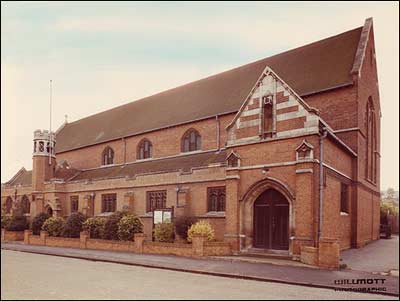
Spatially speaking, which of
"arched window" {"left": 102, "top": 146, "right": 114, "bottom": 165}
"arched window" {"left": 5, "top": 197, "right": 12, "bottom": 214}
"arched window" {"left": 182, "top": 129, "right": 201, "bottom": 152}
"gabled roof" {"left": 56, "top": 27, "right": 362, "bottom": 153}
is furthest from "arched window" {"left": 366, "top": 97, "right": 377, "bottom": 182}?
"arched window" {"left": 5, "top": 197, "right": 12, "bottom": 214}

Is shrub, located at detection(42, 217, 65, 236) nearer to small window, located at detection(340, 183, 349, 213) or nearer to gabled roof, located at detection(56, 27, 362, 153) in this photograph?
gabled roof, located at detection(56, 27, 362, 153)

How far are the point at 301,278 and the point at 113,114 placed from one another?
118 ft

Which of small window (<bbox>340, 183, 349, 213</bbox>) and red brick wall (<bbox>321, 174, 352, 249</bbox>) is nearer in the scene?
red brick wall (<bbox>321, 174, 352, 249</bbox>)

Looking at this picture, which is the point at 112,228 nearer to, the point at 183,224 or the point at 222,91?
the point at 183,224

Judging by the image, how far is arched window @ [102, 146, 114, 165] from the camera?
130 ft

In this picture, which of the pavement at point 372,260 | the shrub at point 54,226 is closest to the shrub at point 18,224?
the shrub at point 54,226

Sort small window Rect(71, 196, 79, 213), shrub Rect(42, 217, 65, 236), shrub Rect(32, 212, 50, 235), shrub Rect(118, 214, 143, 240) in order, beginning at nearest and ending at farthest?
shrub Rect(118, 214, 143, 240) < shrub Rect(42, 217, 65, 236) < shrub Rect(32, 212, 50, 235) < small window Rect(71, 196, 79, 213)

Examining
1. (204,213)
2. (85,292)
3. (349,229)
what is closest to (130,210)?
(204,213)

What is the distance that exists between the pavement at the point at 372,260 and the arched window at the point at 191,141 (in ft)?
47.0

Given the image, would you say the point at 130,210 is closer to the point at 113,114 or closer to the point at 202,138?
the point at 202,138

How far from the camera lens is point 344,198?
22.4m

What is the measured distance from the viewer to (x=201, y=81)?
37406mm

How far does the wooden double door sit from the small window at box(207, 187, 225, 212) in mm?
4735

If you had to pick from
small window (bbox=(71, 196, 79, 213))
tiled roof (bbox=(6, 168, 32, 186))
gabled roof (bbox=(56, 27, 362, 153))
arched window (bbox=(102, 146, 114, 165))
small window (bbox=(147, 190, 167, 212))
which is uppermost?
gabled roof (bbox=(56, 27, 362, 153))
